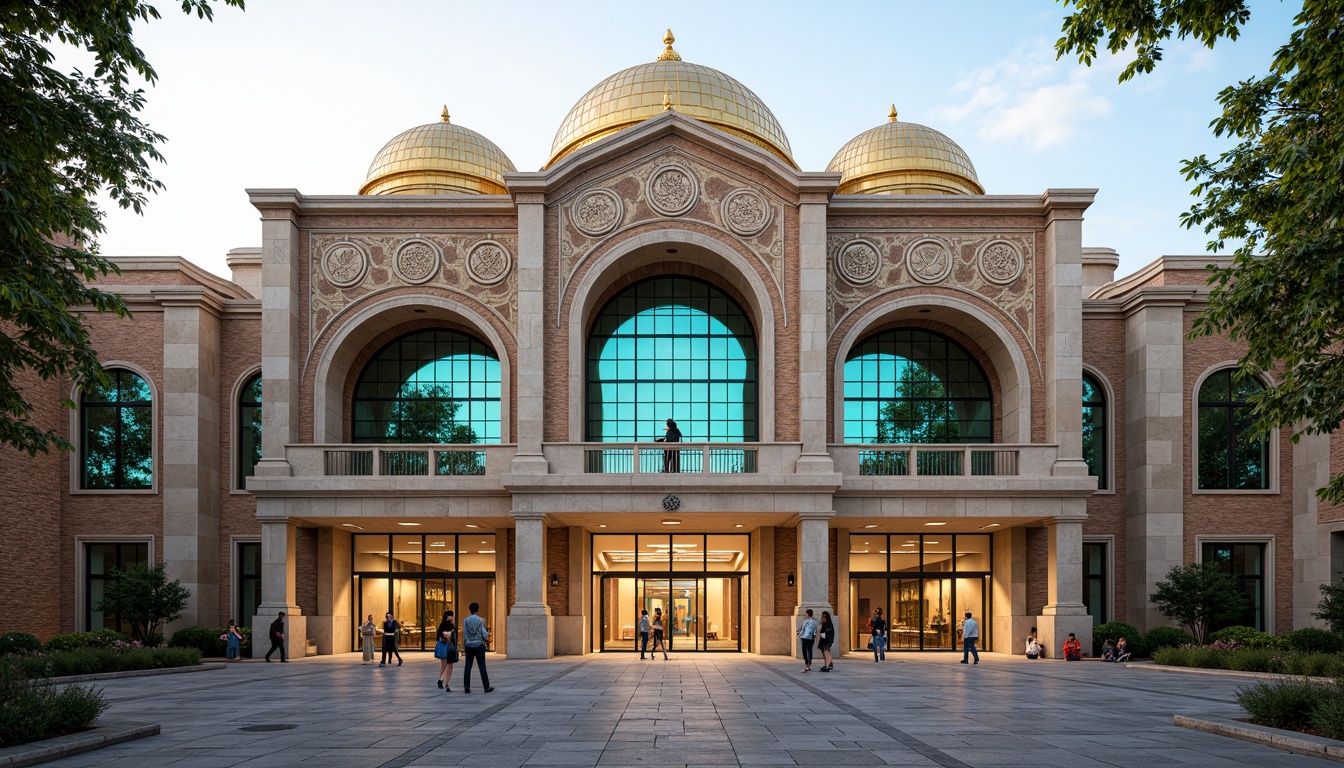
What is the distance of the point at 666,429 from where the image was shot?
35.5 metres

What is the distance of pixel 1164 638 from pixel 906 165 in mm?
21919

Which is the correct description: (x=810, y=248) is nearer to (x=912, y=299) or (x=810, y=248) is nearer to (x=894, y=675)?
(x=912, y=299)

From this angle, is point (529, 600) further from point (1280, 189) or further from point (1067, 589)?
point (1280, 189)

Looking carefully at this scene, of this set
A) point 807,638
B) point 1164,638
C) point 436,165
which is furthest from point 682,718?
point 436,165

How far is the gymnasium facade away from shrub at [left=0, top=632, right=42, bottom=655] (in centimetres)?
335

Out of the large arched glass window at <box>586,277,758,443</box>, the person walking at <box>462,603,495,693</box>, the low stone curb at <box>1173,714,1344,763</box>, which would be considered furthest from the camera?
the large arched glass window at <box>586,277,758,443</box>

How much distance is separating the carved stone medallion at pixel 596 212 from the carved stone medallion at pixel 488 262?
261cm

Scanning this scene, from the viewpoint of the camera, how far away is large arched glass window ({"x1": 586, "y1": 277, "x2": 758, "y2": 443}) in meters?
36.3

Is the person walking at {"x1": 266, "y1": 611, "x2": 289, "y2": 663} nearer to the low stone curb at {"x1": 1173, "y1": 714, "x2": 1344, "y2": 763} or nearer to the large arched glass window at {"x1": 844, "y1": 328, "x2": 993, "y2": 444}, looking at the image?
the large arched glass window at {"x1": 844, "y1": 328, "x2": 993, "y2": 444}

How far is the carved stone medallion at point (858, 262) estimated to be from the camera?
3431 cm

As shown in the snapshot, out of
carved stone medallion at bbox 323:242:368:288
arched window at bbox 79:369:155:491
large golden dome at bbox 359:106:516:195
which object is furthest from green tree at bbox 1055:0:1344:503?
large golden dome at bbox 359:106:516:195

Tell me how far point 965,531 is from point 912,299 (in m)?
8.05

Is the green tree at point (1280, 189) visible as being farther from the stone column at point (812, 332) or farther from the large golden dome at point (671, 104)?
the large golden dome at point (671, 104)

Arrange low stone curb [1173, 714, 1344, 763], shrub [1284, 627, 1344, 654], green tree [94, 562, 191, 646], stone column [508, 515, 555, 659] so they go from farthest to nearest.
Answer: green tree [94, 562, 191, 646], stone column [508, 515, 555, 659], shrub [1284, 627, 1344, 654], low stone curb [1173, 714, 1344, 763]
